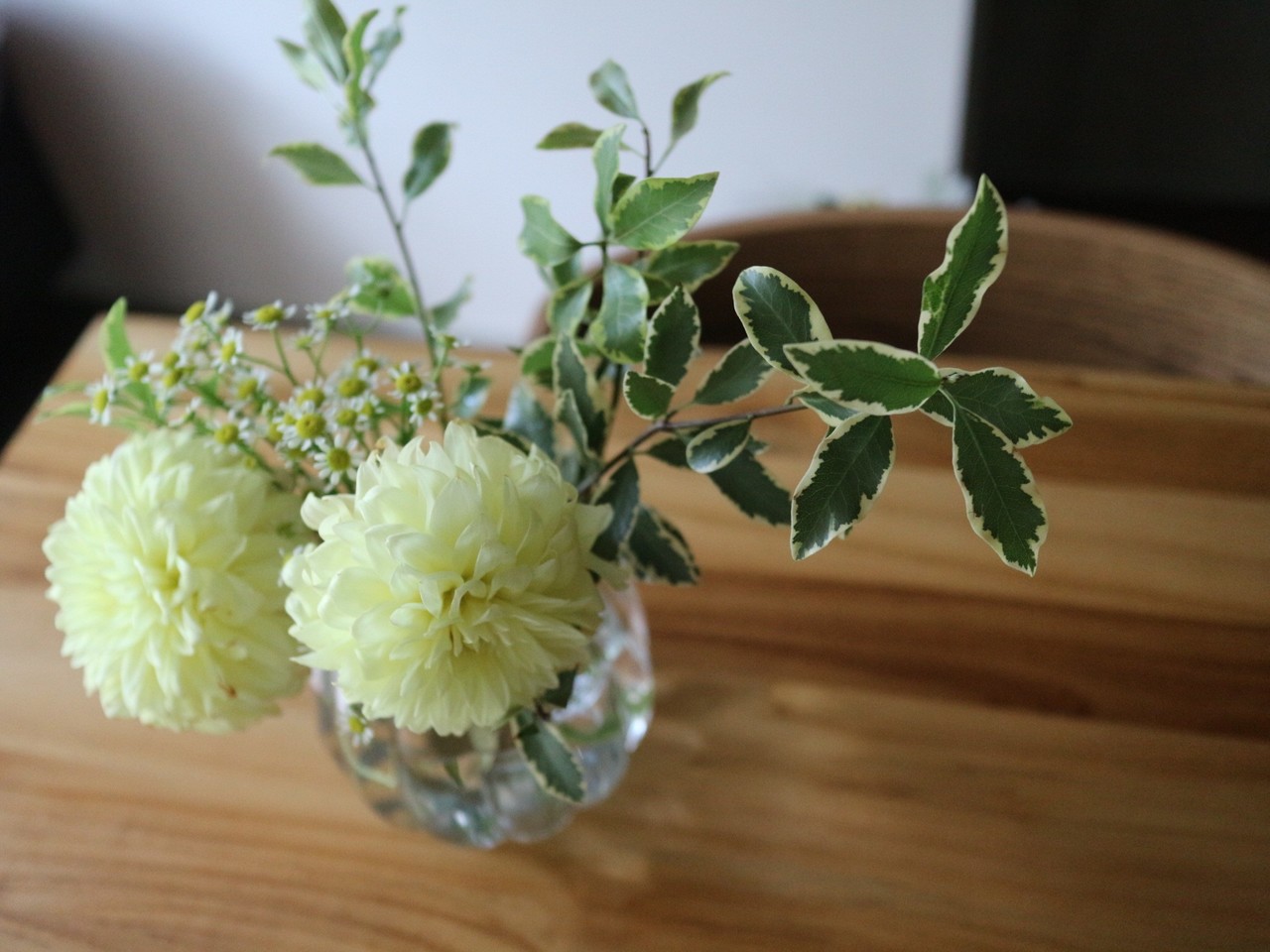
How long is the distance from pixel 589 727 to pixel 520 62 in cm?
136

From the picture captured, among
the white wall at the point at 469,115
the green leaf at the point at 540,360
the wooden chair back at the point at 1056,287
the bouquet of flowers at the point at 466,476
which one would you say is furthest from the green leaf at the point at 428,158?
the white wall at the point at 469,115

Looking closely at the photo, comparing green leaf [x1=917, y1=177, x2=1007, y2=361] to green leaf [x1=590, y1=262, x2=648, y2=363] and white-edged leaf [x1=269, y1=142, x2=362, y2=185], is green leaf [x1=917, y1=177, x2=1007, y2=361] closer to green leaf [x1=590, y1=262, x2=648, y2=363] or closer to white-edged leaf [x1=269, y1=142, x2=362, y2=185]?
green leaf [x1=590, y1=262, x2=648, y2=363]

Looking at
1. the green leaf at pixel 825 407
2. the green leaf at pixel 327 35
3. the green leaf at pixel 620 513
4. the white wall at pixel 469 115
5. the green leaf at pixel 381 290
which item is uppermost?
the green leaf at pixel 327 35

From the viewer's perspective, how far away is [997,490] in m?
0.38

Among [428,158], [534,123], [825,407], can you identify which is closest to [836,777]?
[825,407]

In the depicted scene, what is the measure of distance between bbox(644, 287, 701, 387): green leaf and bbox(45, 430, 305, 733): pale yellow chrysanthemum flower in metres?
0.18

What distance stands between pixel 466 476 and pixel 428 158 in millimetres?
226

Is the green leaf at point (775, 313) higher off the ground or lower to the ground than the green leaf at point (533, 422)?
higher

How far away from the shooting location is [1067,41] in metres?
1.32

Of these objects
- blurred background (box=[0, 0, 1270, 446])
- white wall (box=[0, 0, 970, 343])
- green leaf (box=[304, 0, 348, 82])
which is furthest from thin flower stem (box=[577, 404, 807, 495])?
white wall (box=[0, 0, 970, 343])

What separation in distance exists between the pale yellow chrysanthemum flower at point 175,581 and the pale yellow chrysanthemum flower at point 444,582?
5 centimetres

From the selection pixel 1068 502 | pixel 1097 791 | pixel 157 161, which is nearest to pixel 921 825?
pixel 1097 791

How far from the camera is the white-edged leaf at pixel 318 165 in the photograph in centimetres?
51

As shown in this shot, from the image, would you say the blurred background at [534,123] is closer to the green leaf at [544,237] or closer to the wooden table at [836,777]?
the wooden table at [836,777]
